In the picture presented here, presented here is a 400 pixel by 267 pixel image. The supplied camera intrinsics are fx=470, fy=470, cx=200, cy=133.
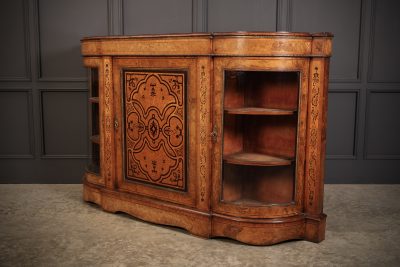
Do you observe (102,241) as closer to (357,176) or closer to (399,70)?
(357,176)

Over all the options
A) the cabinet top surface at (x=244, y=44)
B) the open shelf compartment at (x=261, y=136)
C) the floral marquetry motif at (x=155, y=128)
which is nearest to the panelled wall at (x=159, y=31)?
the floral marquetry motif at (x=155, y=128)

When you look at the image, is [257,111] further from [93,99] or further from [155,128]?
[93,99]

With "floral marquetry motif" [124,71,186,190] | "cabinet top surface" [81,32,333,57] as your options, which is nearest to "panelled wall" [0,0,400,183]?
"floral marquetry motif" [124,71,186,190]

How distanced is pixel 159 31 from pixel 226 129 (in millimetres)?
1647

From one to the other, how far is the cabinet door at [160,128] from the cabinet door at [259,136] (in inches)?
5.8

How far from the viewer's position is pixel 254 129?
344 cm

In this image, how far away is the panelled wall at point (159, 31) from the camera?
4484 millimetres

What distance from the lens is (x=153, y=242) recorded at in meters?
3.20

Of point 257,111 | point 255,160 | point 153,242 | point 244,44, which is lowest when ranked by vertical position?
point 153,242

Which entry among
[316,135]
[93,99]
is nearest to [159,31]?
[93,99]

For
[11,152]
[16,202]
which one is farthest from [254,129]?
[11,152]

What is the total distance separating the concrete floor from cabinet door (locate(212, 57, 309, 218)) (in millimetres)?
295

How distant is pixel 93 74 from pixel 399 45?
2.93 metres

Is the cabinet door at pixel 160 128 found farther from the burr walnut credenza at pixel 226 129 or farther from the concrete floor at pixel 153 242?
the concrete floor at pixel 153 242
